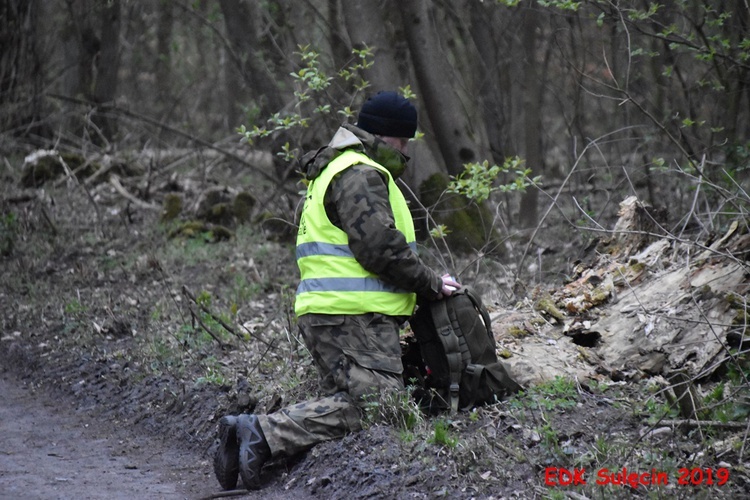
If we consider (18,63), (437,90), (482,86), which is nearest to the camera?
(437,90)

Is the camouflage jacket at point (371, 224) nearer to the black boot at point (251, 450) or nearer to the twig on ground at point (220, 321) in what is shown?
the black boot at point (251, 450)

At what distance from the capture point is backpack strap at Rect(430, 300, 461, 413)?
5.24 meters

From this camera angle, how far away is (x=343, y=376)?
5.13 metres

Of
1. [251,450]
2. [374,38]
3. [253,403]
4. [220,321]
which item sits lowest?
[253,403]

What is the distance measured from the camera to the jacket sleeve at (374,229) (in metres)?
5.01

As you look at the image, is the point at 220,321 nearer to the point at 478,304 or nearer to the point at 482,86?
the point at 478,304

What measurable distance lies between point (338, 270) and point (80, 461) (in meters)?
2.18

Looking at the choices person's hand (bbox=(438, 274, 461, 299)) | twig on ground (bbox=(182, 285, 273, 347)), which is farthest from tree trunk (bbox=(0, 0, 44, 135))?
person's hand (bbox=(438, 274, 461, 299))

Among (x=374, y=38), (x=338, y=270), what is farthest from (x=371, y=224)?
(x=374, y=38)

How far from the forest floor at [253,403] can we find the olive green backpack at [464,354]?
117 mm

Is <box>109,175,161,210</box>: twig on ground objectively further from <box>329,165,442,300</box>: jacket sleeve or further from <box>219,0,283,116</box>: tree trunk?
<box>329,165,442,300</box>: jacket sleeve

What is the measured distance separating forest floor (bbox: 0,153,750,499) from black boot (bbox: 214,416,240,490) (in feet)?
0.75

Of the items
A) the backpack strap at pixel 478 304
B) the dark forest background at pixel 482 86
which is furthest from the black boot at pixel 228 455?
the dark forest background at pixel 482 86

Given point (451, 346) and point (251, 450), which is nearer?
point (251, 450)
